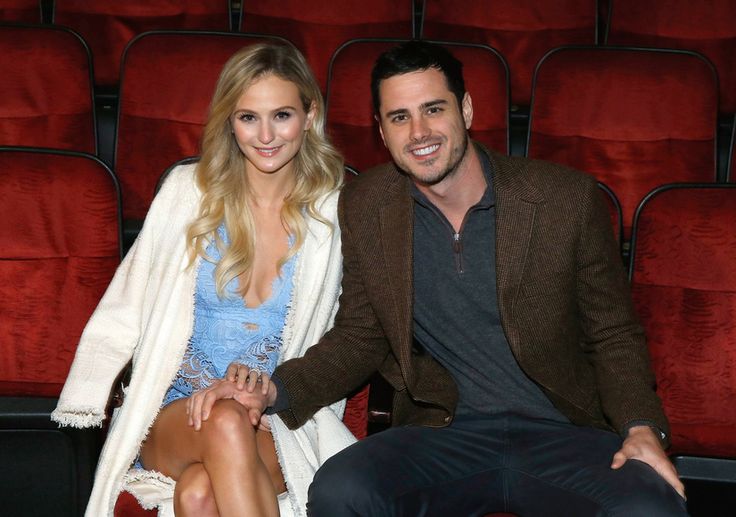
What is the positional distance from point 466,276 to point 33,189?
1.08ft

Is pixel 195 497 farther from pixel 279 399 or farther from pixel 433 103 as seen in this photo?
pixel 433 103

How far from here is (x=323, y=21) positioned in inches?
42.1

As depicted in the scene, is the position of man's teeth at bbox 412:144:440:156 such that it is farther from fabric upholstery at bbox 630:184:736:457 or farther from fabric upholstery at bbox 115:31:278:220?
fabric upholstery at bbox 115:31:278:220

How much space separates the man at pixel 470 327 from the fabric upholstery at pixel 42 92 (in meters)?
0.35

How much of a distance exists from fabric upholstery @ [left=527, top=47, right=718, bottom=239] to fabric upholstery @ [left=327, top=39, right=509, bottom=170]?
0.13 ft

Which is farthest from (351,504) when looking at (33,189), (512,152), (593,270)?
(512,152)

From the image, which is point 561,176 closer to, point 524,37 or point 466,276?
point 466,276

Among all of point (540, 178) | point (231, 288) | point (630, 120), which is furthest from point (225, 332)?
point (630, 120)

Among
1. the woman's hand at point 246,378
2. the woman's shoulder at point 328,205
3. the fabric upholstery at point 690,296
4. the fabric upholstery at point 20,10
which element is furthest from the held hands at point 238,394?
the fabric upholstery at point 20,10

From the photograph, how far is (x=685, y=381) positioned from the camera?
0.73m

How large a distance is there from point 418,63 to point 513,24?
426 mm

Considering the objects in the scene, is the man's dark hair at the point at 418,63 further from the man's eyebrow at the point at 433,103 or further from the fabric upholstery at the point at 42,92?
the fabric upholstery at the point at 42,92

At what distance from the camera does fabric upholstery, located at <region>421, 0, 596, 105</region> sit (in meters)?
1.08

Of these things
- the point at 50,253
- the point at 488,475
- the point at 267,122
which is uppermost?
the point at 267,122
